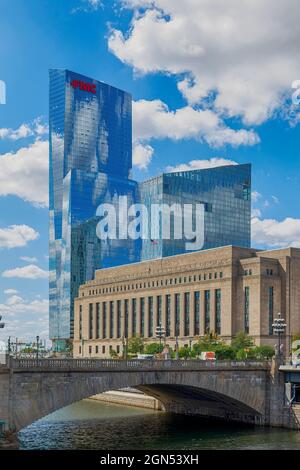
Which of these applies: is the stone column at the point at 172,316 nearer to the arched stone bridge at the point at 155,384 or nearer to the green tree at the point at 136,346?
the green tree at the point at 136,346

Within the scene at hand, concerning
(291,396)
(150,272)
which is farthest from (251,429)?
(150,272)

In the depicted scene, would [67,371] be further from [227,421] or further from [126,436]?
[227,421]

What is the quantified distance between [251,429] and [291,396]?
602cm

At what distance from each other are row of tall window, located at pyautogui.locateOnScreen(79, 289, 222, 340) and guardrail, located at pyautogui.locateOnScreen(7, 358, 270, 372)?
214ft

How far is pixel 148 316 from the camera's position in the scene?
166m

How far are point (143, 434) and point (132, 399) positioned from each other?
3079 centimetres

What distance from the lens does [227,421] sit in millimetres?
87125

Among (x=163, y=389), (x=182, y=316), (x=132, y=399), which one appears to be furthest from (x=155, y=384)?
(x=182, y=316)

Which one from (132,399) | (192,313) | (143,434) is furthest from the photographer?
(192,313)

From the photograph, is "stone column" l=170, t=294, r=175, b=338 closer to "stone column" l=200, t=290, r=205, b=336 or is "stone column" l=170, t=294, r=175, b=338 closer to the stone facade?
the stone facade

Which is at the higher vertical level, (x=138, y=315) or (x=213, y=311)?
(x=213, y=311)

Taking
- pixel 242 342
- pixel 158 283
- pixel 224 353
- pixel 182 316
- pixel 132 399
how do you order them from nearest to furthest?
pixel 132 399
pixel 224 353
pixel 242 342
pixel 182 316
pixel 158 283

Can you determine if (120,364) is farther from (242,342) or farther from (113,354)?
(113,354)

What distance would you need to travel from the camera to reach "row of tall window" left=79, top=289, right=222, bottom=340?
15100 centimetres
